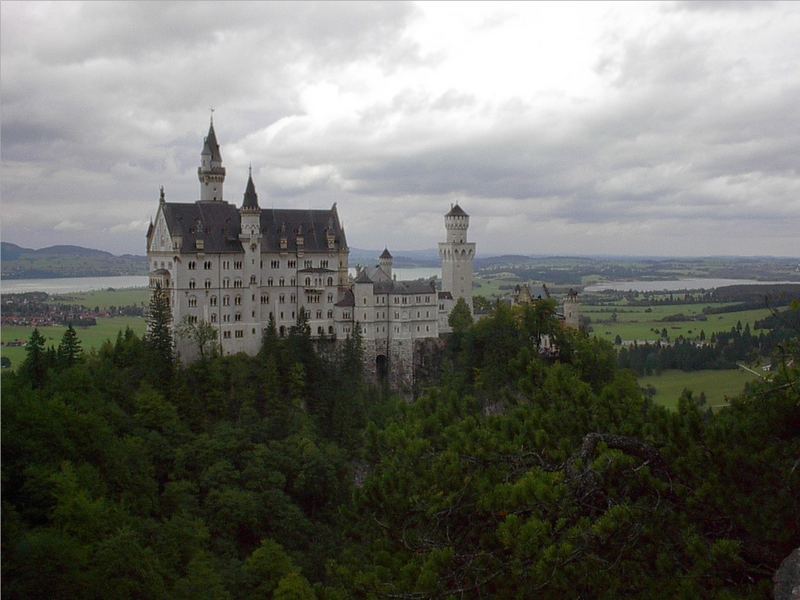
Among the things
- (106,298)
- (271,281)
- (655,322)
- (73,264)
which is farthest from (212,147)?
(655,322)

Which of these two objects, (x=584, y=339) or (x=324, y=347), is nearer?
(x=584, y=339)

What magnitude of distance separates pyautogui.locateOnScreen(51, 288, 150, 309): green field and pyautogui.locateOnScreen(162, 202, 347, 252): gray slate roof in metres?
22.2

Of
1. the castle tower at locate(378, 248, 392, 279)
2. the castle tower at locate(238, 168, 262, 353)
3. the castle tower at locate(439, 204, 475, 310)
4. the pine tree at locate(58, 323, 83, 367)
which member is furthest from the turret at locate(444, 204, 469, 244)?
the pine tree at locate(58, 323, 83, 367)

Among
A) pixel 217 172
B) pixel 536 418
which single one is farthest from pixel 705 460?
pixel 217 172

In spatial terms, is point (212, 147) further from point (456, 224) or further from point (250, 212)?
point (456, 224)

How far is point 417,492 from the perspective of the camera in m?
19.9

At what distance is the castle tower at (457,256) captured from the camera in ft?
261

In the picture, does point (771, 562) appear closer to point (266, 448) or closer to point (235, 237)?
point (266, 448)

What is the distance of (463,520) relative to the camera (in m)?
19.1

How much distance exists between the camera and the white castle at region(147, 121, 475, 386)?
63125 mm

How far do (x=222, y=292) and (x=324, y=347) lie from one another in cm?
960

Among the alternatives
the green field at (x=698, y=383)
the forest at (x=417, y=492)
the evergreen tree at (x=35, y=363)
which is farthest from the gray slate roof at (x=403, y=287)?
the evergreen tree at (x=35, y=363)

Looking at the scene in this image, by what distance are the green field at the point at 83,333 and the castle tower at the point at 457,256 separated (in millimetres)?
29206

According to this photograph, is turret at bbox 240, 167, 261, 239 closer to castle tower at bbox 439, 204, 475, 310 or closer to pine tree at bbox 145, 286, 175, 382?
pine tree at bbox 145, 286, 175, 382
